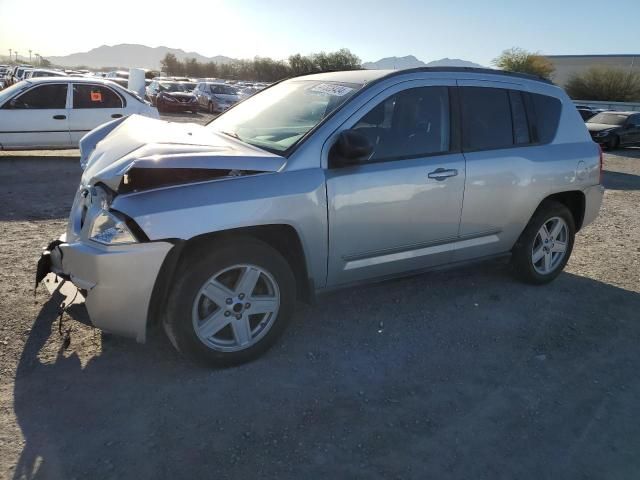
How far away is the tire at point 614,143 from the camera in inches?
764

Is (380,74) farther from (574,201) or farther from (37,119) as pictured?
(37,119)

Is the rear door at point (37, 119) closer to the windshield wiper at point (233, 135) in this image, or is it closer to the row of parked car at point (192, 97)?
the windshield wiper at point (233, 135)

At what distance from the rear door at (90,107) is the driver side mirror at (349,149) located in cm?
904

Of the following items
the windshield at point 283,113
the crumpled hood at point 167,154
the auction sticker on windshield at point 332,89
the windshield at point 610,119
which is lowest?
the crumpled hood at point 167,154

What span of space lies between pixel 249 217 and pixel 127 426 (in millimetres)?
1295

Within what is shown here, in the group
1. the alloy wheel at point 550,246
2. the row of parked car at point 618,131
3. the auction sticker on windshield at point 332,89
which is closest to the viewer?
the auction sticker on windshield at point 332,89

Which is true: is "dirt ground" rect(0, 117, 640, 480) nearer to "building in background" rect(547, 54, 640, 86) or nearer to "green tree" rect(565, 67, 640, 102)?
"green tree" rect(565, 67, 640, 102)

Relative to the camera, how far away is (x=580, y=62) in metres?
58.9

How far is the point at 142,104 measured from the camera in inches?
460

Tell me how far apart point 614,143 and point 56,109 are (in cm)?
1856

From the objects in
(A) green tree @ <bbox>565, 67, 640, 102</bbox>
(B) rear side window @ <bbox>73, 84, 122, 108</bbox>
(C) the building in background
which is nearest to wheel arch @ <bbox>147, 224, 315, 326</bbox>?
(B) rear side window @ <bbox>73, 84, 122, 108</bbox>

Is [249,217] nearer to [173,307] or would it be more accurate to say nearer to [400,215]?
[173,307]

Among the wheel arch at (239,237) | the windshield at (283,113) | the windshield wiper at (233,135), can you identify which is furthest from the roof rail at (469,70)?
the wheel arch at (239,237)

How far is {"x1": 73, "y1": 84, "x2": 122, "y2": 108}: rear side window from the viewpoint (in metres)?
11.0
